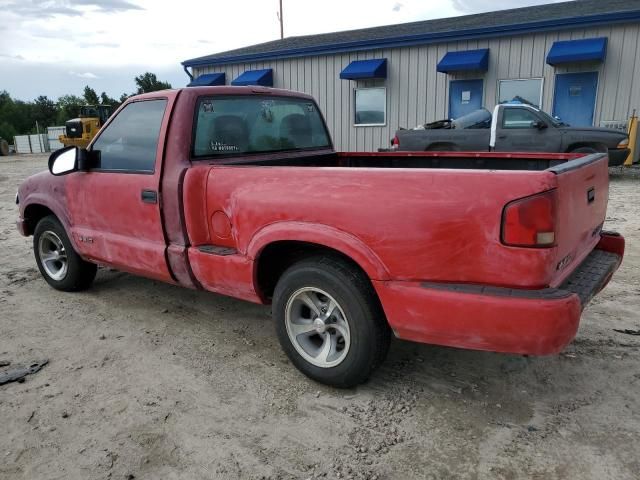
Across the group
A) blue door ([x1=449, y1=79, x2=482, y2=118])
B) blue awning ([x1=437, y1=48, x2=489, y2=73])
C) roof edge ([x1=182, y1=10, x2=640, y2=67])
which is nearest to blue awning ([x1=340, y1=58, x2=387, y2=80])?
roof edge ([x1=182, y1=10, x2=640, y2=67])

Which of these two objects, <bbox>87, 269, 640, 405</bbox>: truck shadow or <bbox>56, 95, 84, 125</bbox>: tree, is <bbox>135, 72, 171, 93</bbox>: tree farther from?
<bbox>87, 269, 640, 405</bbox>: truck shadow

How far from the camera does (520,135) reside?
1091 cm

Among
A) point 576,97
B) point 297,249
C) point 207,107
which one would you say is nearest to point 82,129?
→ point 576,97

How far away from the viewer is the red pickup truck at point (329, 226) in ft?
7.49

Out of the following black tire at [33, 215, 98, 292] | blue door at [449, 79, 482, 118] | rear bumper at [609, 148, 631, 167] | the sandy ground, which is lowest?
the sandy ground

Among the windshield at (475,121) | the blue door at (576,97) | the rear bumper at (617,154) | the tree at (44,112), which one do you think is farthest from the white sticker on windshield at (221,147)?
the tree at (44,112)

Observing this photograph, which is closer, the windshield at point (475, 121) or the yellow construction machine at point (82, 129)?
the windshield at point (475, 121)

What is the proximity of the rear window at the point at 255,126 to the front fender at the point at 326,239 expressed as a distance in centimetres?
96

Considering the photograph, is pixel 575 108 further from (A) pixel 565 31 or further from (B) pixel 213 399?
(B) pixel 213 399

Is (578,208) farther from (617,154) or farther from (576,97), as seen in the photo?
(576,97)

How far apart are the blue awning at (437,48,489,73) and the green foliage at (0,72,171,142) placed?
1419 inches

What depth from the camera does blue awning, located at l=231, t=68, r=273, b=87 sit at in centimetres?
1803

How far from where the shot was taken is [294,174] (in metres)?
2.87

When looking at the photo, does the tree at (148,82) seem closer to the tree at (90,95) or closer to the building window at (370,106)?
the tree at (90,95)
